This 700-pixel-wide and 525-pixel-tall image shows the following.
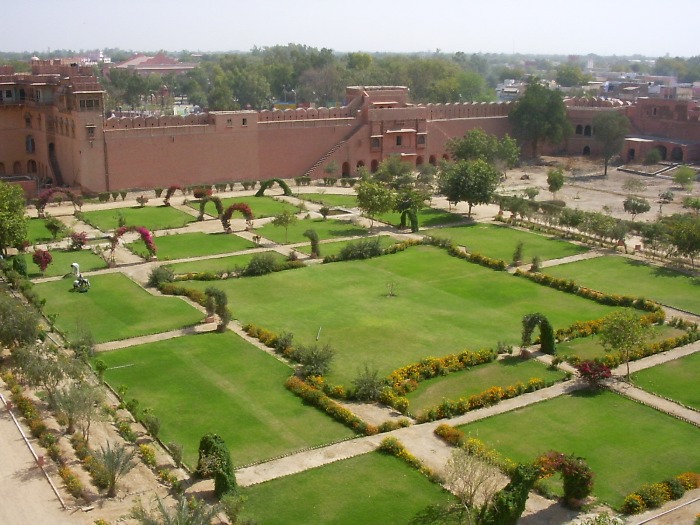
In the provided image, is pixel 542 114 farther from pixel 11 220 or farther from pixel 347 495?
pixel 347 495

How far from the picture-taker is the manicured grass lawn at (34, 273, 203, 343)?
77.9 feet

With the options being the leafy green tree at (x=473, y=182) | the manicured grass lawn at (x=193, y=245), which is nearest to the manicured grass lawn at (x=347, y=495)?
the manicured grass lawn at (x=193, y=245)

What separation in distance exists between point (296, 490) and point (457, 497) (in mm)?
2995

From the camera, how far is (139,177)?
44875 mm

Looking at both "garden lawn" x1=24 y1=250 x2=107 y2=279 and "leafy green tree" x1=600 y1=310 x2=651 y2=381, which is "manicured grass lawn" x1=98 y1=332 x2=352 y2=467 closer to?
"leafy green tree" x1=600 y1=310 x2=651 y2=381

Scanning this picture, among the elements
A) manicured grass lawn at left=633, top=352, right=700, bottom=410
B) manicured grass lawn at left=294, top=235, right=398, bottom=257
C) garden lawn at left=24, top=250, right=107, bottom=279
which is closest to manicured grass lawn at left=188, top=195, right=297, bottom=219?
manicured grass lawn at left=294, top=235, right=398, bottom=257

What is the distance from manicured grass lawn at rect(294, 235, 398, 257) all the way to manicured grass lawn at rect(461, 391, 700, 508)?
14.9 meters

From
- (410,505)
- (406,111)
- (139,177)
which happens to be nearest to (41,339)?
(410,505)

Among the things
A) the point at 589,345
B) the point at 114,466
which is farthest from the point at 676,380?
the point at 114,466

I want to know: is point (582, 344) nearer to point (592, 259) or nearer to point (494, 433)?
point (494, 433)

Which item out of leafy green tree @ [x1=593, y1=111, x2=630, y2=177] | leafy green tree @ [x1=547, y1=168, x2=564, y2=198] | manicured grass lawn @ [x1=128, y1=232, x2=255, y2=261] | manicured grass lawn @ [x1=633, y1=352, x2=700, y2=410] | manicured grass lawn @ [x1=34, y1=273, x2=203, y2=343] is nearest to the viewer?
manicured grass lawn @ [x1=633, y1=352, x2=700, y2=410]

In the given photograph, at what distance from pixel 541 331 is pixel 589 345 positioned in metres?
1.68

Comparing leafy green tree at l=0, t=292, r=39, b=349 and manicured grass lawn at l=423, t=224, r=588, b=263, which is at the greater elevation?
leafy green tree at l=0, t=292, r=39, b=349

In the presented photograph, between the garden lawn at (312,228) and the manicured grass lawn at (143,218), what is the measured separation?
4.33 m
